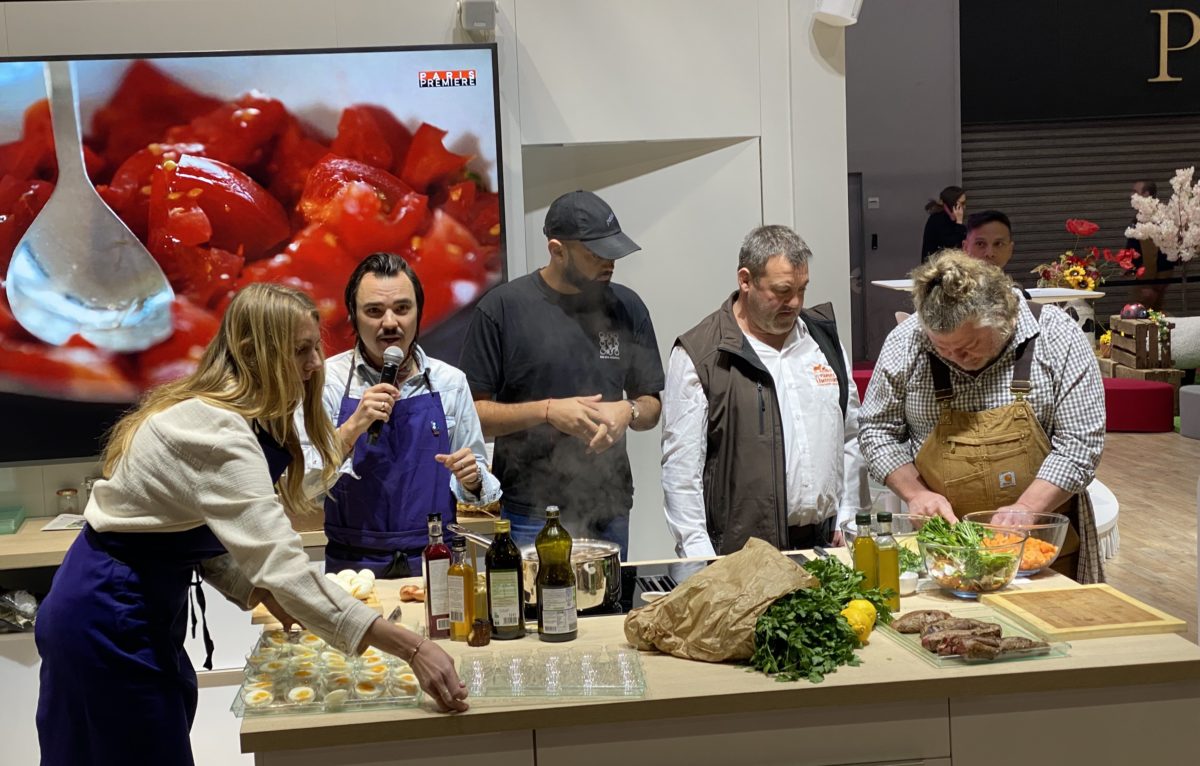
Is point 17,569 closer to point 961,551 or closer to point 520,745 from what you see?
point 520,745

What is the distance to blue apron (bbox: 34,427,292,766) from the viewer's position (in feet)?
7.15

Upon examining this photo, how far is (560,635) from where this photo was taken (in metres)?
2.30

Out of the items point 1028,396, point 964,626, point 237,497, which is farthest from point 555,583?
point 1028,396

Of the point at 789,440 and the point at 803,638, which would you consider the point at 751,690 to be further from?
the point at 789,440

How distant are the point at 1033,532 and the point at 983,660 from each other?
0.65 metres

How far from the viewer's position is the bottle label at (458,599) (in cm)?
231

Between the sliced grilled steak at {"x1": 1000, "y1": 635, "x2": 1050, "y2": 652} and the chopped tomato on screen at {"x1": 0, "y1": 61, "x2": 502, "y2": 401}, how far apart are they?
2.50m

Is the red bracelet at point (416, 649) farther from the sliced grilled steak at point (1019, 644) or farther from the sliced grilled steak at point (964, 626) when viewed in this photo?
the sliced grilled steak at point (1019, 644)

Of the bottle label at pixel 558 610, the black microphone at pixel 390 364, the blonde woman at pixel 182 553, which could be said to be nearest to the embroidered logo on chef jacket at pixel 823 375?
the black microphone at pixel 390 364

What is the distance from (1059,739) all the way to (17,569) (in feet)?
11.1

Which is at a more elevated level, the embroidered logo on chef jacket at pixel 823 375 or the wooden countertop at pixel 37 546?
the embroidered logo on chef jacket at pixel 823 375

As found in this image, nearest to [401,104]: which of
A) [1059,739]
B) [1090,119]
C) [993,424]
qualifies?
[993,424]

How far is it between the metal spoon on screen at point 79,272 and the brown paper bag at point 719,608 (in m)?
2.54

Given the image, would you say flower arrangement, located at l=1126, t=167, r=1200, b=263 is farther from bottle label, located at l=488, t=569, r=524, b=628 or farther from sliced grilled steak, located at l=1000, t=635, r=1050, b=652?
bottle label, located at l=488, t=569, r=524, b=628
